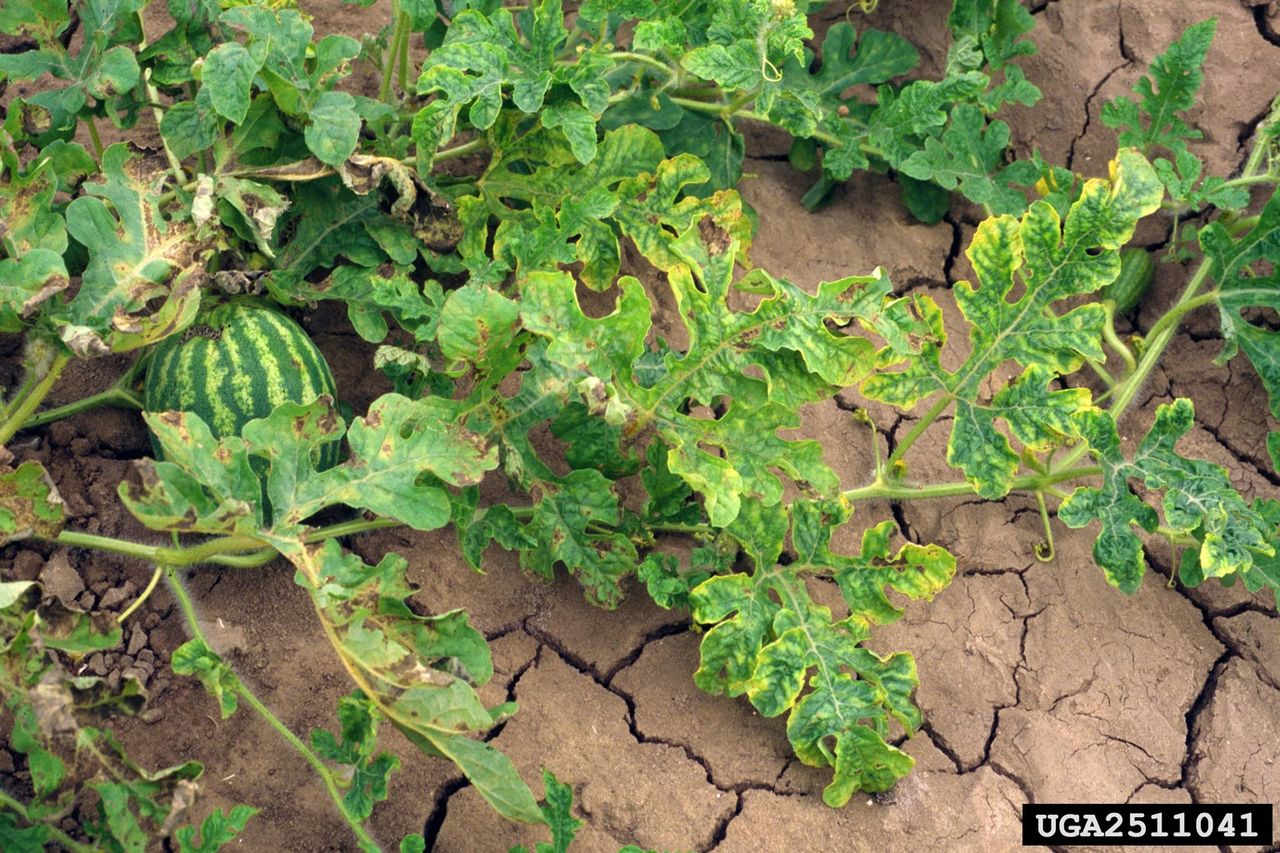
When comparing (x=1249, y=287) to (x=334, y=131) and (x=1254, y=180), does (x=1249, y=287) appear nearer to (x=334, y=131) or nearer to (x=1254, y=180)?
(x=1254, y=180)

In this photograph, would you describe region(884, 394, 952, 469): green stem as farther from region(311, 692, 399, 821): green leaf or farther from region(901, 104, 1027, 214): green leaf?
region(311, 692, 399, 821): green leaf

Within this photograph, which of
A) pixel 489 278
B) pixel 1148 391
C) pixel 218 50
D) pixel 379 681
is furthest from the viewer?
pixel 1148 391

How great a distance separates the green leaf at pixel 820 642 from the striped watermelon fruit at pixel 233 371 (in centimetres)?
106

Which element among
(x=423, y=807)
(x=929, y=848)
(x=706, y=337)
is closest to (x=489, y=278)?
(x=706, y=337)

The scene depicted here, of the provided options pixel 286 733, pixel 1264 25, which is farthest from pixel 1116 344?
pixel 286 733

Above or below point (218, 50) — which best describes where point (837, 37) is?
below

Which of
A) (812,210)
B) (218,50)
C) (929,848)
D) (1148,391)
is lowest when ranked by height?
(929,848)

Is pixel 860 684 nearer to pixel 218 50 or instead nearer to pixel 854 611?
pixel 854 611

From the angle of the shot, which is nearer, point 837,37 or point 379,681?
point 379,681

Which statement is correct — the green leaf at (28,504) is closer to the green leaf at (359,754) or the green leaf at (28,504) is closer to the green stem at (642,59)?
the green leaf at (359,754)

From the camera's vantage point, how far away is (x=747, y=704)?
338 cm

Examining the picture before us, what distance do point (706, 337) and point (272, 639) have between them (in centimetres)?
130

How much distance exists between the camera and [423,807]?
3.15 metres

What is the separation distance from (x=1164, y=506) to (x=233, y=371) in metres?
2.24
